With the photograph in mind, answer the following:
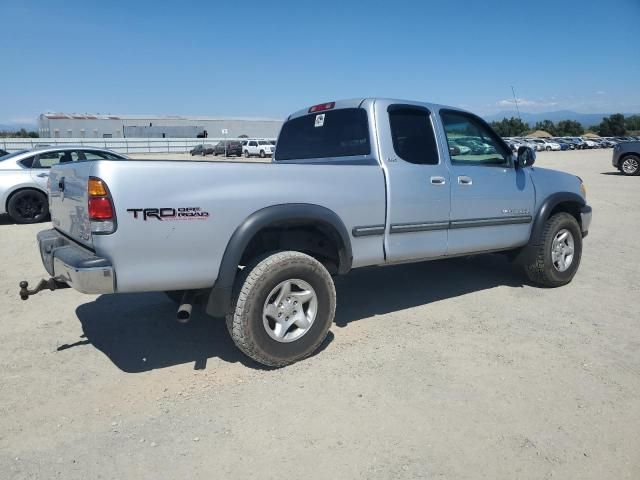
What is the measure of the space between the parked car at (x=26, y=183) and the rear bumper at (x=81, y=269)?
21.4ft

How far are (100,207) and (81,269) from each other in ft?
1.26

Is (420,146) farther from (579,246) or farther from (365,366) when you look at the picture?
(579,246)

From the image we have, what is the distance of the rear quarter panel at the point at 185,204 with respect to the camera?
2.97 meters

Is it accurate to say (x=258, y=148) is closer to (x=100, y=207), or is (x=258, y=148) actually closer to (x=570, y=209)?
(x=570, y=209)

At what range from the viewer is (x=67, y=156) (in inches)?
402

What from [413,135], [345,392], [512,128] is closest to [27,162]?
[413,135]

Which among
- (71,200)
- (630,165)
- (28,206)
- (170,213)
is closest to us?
(170,213)

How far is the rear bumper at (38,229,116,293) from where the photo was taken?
2969 millimetres

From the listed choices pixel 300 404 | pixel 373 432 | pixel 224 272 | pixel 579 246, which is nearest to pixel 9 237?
pixel 224 272

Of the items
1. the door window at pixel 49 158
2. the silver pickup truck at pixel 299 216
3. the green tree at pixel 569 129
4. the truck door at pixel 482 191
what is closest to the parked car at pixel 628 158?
the silver pickup truck at pixel 299 216

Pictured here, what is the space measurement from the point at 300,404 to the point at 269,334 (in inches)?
22.4

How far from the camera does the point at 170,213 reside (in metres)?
3.06

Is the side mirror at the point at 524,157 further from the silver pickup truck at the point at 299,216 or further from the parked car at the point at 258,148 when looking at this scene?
the parked car at the point at 258,148

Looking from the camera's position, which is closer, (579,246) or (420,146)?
(420,146)
